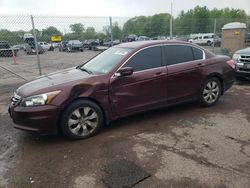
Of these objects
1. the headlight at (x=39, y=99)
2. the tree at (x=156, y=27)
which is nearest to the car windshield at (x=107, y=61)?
the headlight at (x=39, y=99)

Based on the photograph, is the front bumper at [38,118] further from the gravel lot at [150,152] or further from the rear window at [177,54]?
the rear window at [177,54]

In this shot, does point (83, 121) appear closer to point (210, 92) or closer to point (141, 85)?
point (141, 85)

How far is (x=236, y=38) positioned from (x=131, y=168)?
Result: 12.4 meters

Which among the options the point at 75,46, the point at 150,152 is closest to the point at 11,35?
the point at 150,152

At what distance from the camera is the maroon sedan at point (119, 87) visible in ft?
12.3

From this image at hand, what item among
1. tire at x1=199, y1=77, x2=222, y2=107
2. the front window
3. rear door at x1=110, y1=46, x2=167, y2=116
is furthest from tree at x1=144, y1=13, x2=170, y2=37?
rear door at x1=110, y1=46, x2=167, y2=116

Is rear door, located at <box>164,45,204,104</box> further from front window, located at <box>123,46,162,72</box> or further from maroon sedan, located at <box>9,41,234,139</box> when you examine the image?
front window, located at <box>123,46,162,72</box>

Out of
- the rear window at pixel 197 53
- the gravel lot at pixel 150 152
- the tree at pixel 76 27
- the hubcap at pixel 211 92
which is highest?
the tree at pixel 76 27

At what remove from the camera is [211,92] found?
213 inches

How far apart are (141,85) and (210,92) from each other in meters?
1.93

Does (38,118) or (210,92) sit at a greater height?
(38,118)

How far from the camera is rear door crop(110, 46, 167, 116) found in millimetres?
4238

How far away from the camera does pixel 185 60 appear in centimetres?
501

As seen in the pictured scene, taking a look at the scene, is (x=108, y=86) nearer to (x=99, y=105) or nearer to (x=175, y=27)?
(x=99, y=105)
